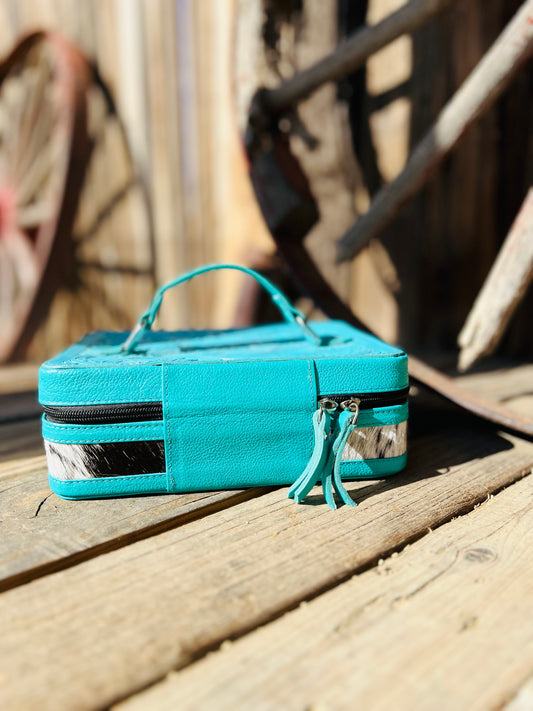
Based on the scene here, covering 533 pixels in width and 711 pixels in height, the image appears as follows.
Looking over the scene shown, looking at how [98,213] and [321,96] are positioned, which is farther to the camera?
[98,213]

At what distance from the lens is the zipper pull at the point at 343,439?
0.86 m

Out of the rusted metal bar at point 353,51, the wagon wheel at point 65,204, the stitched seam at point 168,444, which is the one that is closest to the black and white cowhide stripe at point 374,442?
the stitched seam at point 168,444

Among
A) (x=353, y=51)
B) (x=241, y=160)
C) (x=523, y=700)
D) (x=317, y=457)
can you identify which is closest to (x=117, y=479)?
(x=317, y=457)

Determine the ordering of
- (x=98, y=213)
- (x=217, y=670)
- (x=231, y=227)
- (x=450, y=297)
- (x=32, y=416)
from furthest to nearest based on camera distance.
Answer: (x=98, y=213) → (x=450, y=297) → (x=231, y=227) → (x=32, y=416) → (x=217, y=670)

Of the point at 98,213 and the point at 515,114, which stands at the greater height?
the point at 515,114

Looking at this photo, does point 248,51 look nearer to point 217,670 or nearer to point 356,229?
point 356,229

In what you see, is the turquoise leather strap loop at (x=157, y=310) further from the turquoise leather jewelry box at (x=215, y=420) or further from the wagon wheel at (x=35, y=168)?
the wagon wheel at (x=35, y=168)

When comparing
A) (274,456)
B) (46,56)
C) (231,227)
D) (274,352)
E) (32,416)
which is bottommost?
(32,416)

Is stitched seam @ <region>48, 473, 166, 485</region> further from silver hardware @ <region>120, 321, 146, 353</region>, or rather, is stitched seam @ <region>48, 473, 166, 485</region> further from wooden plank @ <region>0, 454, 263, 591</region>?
silver hardware @ <region>120, 321, 146, 353</region>

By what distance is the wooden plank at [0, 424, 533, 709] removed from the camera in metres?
0.54

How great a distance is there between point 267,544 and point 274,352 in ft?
1.12

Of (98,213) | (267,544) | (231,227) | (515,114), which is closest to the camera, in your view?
(267,544)

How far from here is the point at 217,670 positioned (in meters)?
0.55

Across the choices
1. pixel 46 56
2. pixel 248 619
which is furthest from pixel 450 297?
pixel 46 56
